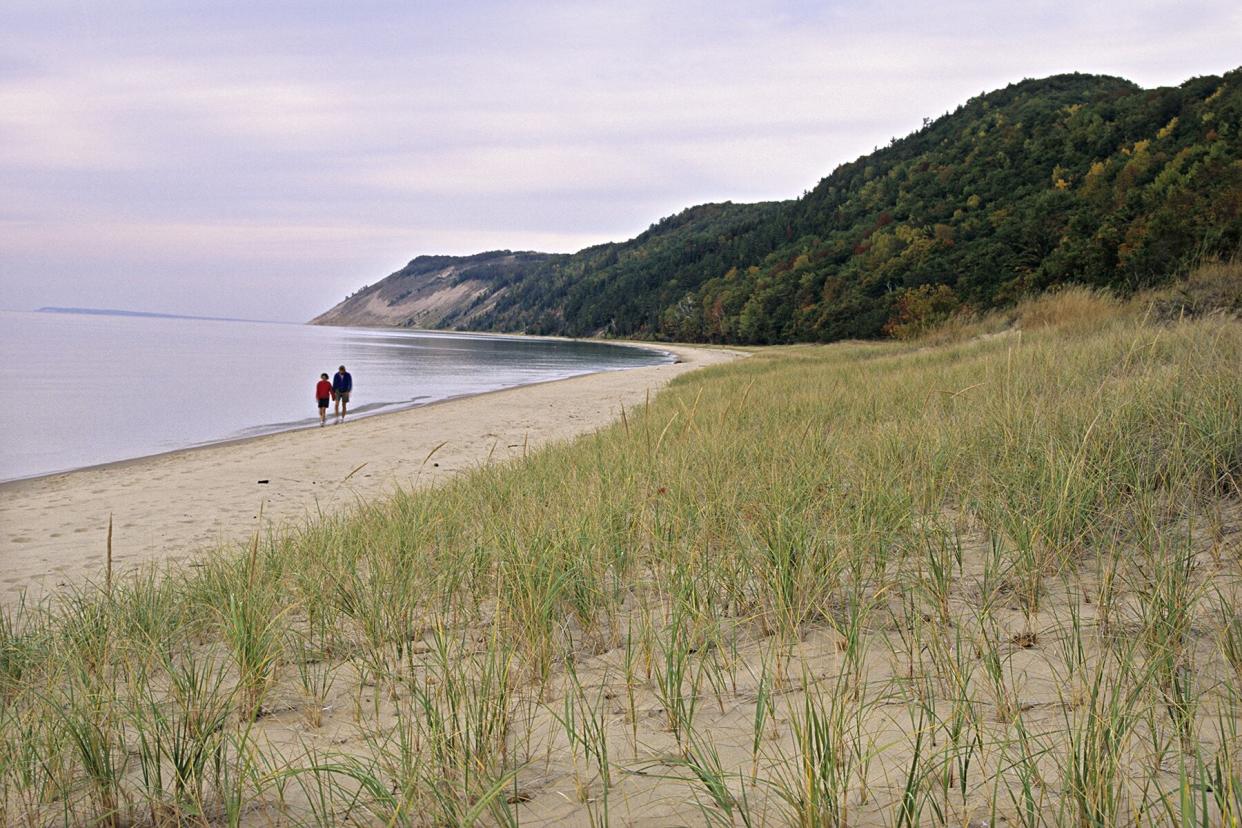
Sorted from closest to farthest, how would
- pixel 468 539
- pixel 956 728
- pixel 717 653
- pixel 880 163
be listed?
1. pixel 956 728
2. pixel 717 653
3. pixel 468 539
4. pixel 880 163

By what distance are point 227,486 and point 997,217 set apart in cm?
5098

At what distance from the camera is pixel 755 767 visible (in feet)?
5.44

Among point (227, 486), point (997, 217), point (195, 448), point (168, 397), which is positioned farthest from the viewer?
point (997, 217)

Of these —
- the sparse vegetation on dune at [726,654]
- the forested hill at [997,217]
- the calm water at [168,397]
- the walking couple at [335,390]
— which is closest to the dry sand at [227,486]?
the walking couple at [335,390]

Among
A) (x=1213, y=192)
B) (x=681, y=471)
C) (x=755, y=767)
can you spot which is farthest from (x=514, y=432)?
(x=1213, y=192)

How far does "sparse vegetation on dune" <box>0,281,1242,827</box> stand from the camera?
1605 millimetres

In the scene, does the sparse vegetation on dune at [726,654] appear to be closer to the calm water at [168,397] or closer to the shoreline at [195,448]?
the shoreline at [195,448]

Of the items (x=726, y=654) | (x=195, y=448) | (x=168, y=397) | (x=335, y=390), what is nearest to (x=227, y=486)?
(x=195, y=448)

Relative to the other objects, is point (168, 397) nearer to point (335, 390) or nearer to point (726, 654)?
point (335, 390)

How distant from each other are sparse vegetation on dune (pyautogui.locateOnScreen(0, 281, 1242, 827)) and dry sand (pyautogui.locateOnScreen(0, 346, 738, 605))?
57.8 inches

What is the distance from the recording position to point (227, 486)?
11.5 meters

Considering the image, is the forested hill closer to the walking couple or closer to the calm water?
the walking couple

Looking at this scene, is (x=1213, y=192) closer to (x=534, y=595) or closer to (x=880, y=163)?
(x=534, y=595)

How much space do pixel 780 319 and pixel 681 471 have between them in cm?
6737
